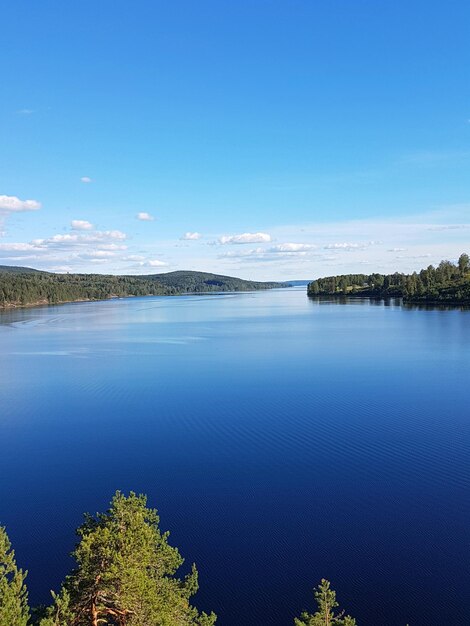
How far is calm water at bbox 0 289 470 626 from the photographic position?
12.5 metres

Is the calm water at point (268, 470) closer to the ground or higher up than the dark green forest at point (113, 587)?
closer to the ground

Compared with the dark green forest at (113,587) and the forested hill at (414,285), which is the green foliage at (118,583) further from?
the forested hill at (414,285)

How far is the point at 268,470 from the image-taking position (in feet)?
63.7

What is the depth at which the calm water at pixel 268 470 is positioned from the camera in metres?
12.5

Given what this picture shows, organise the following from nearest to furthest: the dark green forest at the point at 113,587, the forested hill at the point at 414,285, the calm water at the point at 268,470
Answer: the dark green forest at the point at 113,587
the calm water at the point at 268,470
the forested hill at the point at 414,285

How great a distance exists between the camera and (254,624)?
11148 mm

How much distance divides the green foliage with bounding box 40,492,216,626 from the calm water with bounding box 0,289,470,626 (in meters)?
3.81

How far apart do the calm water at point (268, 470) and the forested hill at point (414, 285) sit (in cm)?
7193

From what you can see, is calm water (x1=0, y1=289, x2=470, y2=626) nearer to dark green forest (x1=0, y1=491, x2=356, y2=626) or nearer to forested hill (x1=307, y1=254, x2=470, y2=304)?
dark green forest (x1=0, y1=491, x2=356, y2=626)

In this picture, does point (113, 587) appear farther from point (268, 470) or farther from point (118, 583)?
point (268, 470)

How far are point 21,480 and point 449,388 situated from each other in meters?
26.2

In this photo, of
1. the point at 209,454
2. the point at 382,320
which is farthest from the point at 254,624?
the point at 382,320

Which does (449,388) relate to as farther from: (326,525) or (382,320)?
(382,320)

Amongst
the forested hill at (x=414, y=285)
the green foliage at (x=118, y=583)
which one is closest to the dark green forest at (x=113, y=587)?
the green foliage at (x=118, y=583)
